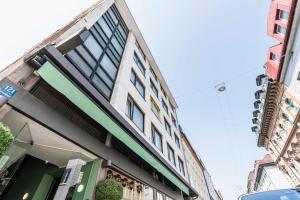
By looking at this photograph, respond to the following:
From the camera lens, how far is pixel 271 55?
81.6 ft

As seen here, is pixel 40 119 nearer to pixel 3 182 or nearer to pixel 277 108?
pixel 3 182

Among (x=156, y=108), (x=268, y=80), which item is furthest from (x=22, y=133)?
(x=268, y=80)

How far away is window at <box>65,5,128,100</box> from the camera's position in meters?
7.07

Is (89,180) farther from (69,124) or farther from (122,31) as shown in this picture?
Result: (122,31)

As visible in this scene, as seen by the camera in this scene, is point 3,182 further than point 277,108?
No

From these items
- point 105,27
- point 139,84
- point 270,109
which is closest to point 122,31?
point 105,27

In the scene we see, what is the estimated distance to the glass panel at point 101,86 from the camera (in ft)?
24.4

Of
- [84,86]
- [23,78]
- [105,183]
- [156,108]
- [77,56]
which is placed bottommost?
[105,183]

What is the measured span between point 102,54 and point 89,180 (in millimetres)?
6492

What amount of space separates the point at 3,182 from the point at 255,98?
105 feet

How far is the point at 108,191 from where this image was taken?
15.5 feet

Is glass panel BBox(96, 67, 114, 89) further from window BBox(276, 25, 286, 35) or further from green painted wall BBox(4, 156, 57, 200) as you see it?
window BBox(276, 25, 286, 35)

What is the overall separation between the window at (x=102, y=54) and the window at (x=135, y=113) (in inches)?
66.6

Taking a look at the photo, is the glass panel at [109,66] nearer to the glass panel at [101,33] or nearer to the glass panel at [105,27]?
the glass panel at [101,33]
